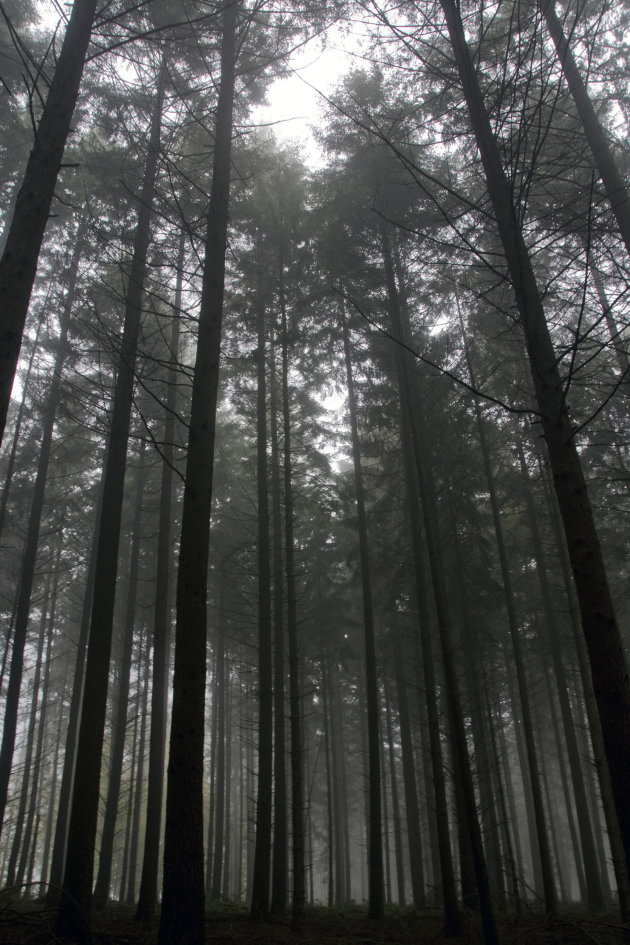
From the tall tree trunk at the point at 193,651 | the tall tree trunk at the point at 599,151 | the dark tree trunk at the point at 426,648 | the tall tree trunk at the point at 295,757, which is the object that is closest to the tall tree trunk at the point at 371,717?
the dark tree trunk at the point at 426,648

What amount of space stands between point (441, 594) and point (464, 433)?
539cm

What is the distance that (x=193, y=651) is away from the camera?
4.77 metres

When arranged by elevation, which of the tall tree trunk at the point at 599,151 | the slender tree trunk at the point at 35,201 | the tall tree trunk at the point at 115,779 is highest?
the tall tree trunk at the point at 599,151

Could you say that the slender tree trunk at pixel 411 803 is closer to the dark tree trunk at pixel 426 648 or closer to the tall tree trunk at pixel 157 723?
the dark tree trunk at pixel 426 648

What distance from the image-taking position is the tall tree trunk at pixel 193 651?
4.14 m

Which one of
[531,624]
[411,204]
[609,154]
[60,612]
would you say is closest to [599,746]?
[531,624]

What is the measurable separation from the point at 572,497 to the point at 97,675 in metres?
5.81

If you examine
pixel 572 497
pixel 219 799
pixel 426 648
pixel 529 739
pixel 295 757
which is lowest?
pixel 219 799

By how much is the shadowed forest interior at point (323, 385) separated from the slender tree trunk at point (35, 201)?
1.1 inches

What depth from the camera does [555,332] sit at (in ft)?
46.6

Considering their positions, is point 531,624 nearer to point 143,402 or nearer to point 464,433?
point 464,433

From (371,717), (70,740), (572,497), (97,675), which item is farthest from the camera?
(70,740)

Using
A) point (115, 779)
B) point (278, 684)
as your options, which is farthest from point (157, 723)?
point (115, 779)

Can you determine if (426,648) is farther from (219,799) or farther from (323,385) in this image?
(219,799)
